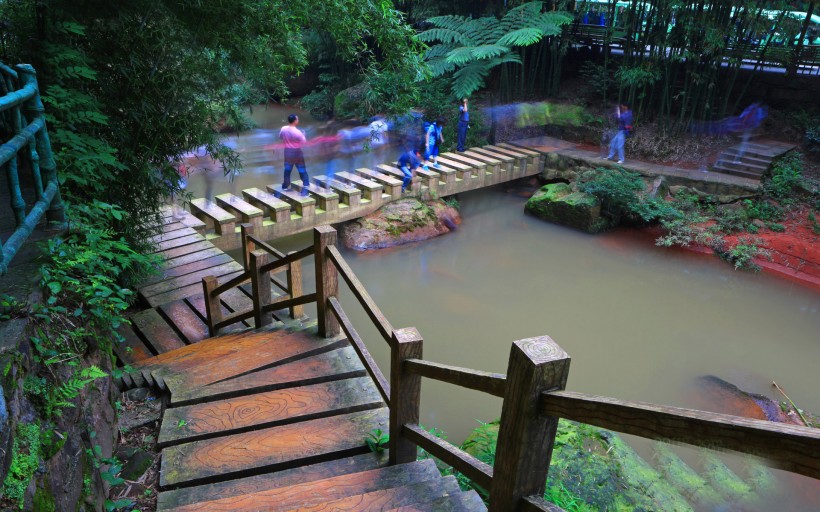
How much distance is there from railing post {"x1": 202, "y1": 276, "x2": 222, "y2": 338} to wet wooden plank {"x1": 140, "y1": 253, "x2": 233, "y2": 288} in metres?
1.32

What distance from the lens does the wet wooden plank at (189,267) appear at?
5.59 metres

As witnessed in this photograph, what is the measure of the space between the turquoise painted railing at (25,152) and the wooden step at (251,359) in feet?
3.78

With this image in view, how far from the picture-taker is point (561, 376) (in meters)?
1.41

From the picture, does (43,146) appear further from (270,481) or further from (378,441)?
(378,441)

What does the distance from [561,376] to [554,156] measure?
10.2m

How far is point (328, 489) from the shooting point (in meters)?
2.27

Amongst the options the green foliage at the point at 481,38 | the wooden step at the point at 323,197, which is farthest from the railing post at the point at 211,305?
the green foliage at the point at 481,38

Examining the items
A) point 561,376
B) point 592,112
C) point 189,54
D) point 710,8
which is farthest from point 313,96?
point 561,376

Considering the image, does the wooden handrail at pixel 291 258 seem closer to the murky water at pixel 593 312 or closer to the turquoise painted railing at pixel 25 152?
the turquoise painted railing at pixel 25 152

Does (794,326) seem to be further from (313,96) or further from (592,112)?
(313,96)

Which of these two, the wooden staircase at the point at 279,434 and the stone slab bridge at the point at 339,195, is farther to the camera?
the stone slab bridge at the point at 339,195

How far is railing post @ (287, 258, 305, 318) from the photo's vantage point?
3789 millimetres

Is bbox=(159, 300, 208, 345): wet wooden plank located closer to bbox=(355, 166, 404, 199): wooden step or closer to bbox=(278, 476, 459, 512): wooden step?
bbox=(278, 476, 459, 512): wooden step

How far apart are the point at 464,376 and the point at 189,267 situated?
15.8 ft
